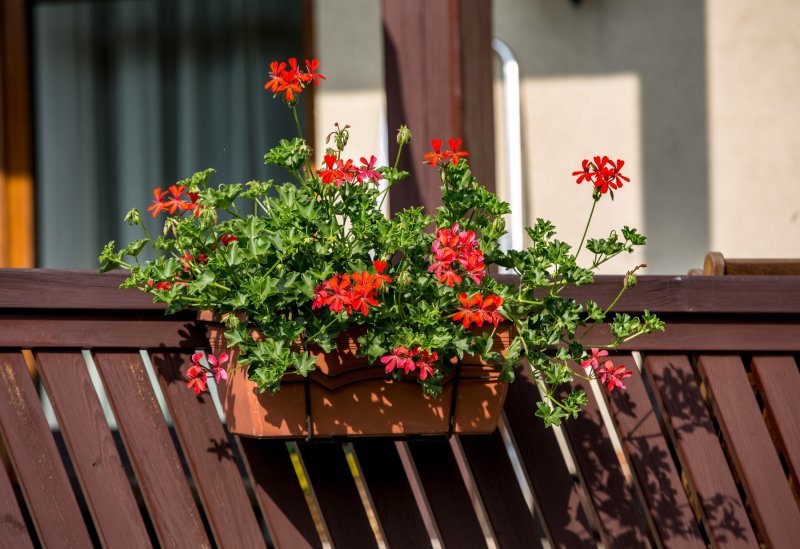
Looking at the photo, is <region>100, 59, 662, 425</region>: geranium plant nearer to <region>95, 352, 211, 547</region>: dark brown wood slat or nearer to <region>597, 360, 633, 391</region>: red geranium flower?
<region>597, 360, 633, 391</region>: red geranium flower

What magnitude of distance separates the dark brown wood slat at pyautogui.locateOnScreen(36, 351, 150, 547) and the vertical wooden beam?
242 cm

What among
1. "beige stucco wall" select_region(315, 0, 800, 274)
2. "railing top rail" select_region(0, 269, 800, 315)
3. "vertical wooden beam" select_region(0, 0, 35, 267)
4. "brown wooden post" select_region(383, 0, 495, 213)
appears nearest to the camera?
"railing top rail" select_region(0, 269, 800, 315)

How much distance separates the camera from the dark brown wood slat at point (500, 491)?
87.8 inches

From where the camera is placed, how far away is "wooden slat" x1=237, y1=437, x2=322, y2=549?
87.0 inches

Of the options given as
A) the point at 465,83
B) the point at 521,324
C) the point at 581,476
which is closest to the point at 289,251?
the point at 521,324

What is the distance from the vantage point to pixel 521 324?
1969 millimetres

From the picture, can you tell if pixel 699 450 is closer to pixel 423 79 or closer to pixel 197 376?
pixel 197 376

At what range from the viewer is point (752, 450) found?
224 centimetres

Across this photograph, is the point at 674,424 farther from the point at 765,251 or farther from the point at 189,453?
the point at 765,251

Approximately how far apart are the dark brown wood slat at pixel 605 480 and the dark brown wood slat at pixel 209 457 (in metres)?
0.67

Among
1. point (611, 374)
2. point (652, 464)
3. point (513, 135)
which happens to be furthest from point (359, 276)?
point (513, 135)

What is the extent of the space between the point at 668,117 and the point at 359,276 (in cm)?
280

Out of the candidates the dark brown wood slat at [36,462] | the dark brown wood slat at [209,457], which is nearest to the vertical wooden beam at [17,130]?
the dark brown wood slat at [36,462]

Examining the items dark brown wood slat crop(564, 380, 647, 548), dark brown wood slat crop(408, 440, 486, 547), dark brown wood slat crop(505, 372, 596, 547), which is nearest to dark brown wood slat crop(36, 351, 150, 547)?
dark brown wood slat crop(408, 440, 486, 547)
